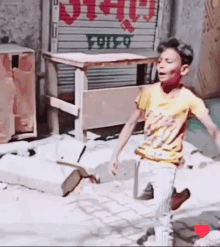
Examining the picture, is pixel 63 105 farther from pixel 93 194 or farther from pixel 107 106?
pixel 93 194

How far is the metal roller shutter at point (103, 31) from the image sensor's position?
7.03m

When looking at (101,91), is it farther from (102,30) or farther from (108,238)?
(108,238)

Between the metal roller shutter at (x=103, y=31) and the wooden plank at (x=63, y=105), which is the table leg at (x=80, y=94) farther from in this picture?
the metal roller shutter at (x=103, y=31)

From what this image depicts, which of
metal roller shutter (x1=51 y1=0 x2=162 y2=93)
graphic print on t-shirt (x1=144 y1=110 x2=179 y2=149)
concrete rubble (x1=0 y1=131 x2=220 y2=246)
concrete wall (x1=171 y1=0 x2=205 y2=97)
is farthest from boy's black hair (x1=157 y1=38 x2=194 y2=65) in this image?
concrete wall (x1=171 y1=0 x2=205 y2=97)

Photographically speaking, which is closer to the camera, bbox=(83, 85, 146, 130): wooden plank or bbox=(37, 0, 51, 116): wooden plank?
bbox=(83, 85, 146, 130): wooden plank

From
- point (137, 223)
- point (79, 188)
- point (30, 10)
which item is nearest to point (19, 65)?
point (30, 10)

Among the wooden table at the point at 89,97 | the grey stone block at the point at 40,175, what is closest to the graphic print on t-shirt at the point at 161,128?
the grey stone block at the point at 40,175

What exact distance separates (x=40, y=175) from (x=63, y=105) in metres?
1.75

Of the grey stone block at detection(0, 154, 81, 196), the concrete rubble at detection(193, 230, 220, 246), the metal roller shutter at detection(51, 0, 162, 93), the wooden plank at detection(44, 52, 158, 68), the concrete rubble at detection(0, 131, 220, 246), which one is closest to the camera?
the concrete rubble at detection(193, 230, 220, 246)

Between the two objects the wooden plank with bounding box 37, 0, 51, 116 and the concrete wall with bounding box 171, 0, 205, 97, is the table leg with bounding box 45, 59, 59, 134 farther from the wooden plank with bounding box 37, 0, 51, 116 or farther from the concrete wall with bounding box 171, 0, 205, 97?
the concrete wall with bounding box 171, 0, 205, 97

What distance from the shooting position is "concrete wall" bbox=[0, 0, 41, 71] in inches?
252

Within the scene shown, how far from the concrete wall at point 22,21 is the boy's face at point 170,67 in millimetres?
3866

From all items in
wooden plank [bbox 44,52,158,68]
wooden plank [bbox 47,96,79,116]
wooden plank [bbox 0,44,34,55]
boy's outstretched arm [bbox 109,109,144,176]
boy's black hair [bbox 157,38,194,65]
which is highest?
boy's black hair [bbox 157,38,194,65]

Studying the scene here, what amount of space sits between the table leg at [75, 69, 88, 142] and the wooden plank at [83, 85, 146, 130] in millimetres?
60
